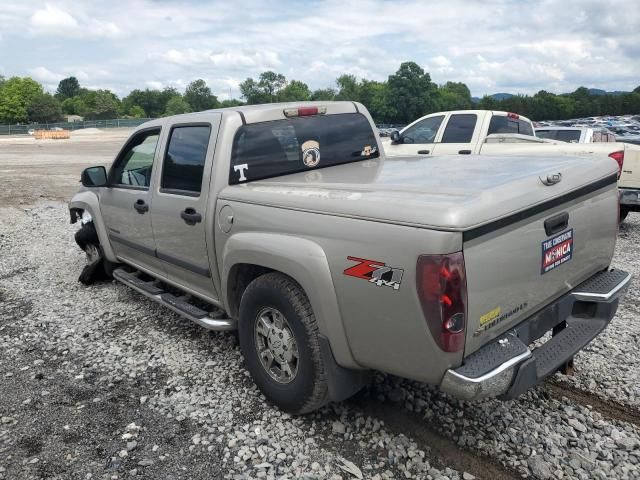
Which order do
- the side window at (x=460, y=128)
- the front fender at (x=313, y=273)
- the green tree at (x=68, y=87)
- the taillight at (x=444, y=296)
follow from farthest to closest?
the green tree at (x=68, y=87) → the side window at (x=460, y=128) → the front fender at (x=313, y=273) → the taillight at (x=444, y=296)

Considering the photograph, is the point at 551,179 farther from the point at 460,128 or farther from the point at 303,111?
the point at 460,128

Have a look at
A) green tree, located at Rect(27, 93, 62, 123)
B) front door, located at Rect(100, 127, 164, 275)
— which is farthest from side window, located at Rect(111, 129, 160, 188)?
green tree, located at Rect(27, 93, 62, 123)

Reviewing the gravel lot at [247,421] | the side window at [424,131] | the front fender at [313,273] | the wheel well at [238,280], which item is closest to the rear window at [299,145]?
the wheel well at [238,280]

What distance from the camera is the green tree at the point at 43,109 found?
310 feet

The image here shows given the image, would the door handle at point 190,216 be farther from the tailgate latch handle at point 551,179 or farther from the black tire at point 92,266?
the black tire at point 92,266

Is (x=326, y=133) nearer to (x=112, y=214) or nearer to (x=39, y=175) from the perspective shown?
(x=112, y=214)

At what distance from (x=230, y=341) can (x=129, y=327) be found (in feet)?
3.51

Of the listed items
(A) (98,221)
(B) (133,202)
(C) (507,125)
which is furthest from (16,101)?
(B) (133,202)

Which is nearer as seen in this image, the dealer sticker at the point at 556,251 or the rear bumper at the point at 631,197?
the dealer sticker at the point at 556,251

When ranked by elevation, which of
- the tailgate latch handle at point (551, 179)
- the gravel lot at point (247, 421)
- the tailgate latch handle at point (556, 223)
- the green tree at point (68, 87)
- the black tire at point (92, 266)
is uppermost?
the green tree at point (68, 87)

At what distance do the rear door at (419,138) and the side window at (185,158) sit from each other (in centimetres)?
549

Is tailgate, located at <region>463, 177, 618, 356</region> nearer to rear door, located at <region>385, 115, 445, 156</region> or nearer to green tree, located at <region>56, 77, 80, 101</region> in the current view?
rear door, located at <region>385, 115, 445, 156</region>

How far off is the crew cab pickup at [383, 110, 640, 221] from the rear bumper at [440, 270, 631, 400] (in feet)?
15.5

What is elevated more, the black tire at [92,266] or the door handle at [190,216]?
the door handle at [190,216]
